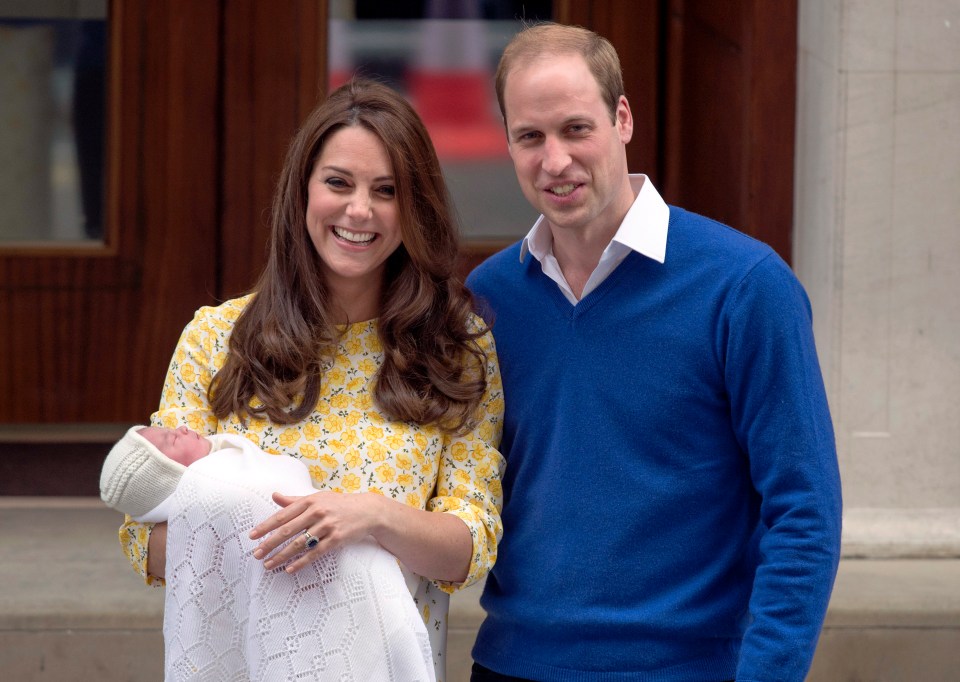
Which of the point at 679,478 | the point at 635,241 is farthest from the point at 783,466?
the point at 635,241

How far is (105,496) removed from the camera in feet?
7.98

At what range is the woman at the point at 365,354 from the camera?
2523 mm

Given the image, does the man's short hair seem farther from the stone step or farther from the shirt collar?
the stone step

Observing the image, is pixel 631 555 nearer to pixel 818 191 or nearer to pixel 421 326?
pixel 421 326

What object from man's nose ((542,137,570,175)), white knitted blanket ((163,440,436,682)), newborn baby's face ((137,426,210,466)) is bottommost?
white knitted blanket ((163,440,436,682))

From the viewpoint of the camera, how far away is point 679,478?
96.3 inches

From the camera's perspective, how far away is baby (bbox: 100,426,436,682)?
232 cm

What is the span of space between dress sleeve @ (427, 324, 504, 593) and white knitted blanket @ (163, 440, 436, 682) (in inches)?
7.1

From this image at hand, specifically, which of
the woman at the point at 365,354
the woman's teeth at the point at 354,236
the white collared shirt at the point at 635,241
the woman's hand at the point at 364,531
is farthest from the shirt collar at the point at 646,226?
the woman's hand at the point at 364,531

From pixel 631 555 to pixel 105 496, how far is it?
0.99m

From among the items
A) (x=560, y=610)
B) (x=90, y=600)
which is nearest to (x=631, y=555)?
(x=560, y=610)

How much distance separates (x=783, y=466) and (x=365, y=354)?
2.88 ft

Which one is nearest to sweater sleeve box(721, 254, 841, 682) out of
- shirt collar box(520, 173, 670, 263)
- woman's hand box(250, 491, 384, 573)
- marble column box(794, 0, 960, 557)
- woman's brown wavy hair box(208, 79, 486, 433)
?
shirt collar box(520, 173, 670, 263)

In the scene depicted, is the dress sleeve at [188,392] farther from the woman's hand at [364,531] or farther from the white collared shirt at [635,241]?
the white collared shirt at [635,241]
